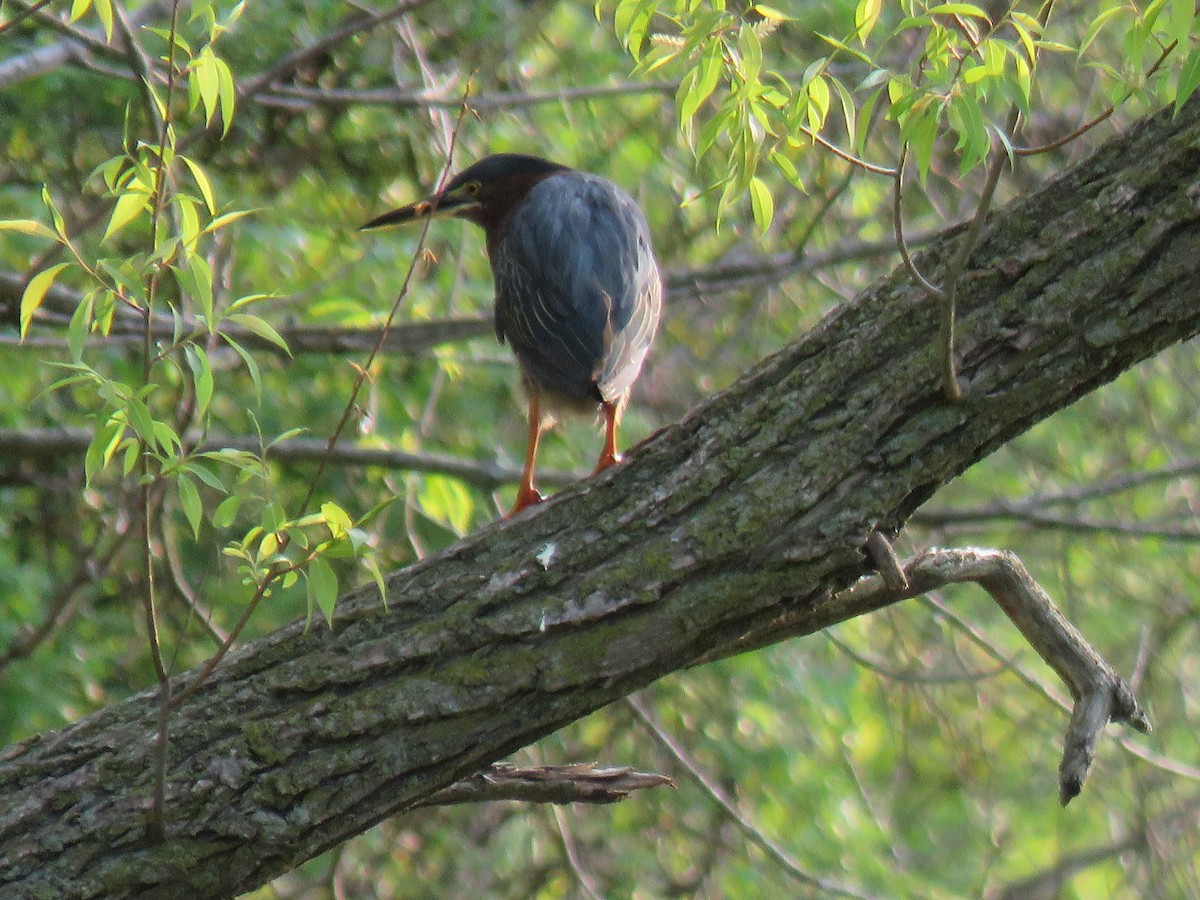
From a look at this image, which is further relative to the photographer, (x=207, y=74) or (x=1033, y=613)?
(x=1033, y=613)

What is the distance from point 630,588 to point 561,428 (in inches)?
134

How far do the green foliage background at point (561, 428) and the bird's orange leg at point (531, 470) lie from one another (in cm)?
26

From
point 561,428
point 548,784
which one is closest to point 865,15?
point 548,784

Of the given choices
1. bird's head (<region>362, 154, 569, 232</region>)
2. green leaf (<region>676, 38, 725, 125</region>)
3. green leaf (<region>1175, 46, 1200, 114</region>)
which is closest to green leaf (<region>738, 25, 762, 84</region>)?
green leaf (<region>676, 38, 725, 125</region>)

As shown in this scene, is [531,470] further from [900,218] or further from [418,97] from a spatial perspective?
[900,218]

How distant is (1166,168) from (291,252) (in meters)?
3.81

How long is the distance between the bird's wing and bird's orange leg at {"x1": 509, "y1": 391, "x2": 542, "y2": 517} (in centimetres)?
19

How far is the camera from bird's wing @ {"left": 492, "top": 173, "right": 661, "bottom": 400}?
4.08 metres

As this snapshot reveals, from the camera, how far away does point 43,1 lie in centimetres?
255

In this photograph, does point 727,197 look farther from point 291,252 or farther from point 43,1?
point 291,252

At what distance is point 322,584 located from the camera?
6.67 ft

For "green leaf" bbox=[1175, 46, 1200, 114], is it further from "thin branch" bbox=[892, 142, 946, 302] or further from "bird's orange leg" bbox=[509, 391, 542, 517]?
"bird's orange leg" bbox=[509, 391, 542, 517]

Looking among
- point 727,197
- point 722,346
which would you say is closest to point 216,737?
point 727,197

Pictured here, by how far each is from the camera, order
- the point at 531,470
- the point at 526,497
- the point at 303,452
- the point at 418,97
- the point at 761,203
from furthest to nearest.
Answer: the point at 418,97 < the point at 303,452 < the point at 531,470 < the point at 526,497 < the point at 761,203
